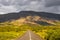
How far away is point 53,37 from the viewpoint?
47125 mm

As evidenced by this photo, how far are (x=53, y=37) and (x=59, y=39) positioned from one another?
9.12ft

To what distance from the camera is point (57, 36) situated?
150 feet

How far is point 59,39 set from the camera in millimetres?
44594

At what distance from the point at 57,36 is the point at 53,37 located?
1.77m

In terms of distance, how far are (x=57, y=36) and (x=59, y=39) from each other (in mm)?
1229
